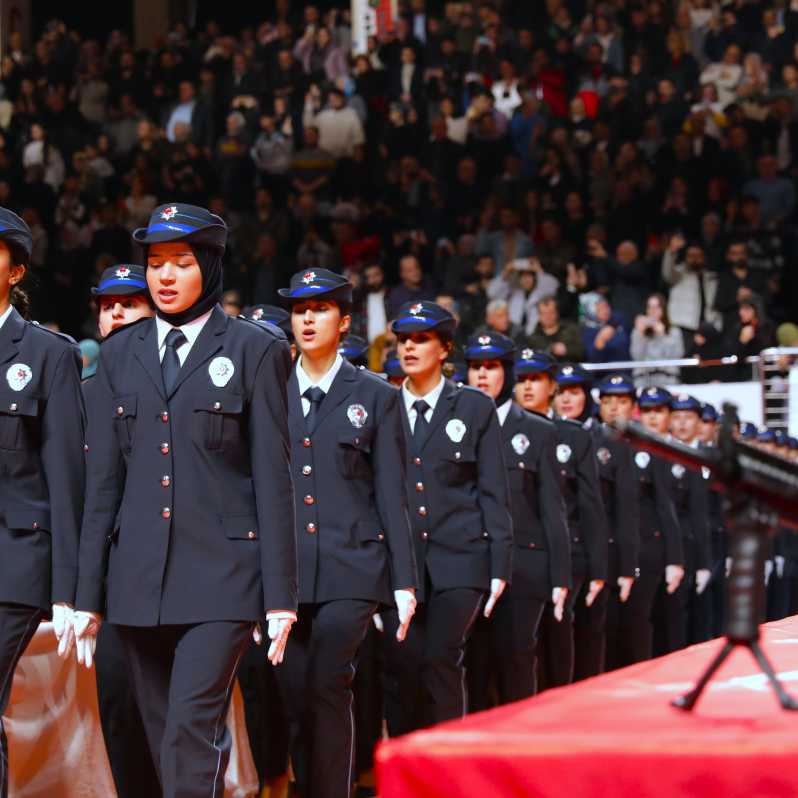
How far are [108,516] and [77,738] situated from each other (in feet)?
5.48

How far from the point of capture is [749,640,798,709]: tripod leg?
2.37 metres

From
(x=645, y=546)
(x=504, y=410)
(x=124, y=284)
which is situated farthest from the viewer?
(x=645, y=546)

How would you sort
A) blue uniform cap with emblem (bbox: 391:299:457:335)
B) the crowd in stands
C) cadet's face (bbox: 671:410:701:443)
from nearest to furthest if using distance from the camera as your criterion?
blue uniform cap with emblem (bbox: 391:299:457:335), cadet's face (bbox: 671:410:701:443), the crowd in stands

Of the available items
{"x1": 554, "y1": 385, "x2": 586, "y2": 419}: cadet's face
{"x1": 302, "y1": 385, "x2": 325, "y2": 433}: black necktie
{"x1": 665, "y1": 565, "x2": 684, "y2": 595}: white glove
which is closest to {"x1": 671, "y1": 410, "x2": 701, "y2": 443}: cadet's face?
{"x1": 665, "y1": 565, "x2": 684, "y2": 595}: white glove

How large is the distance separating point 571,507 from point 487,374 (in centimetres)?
134

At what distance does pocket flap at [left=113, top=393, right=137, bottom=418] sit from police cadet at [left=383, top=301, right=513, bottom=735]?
2.60 m

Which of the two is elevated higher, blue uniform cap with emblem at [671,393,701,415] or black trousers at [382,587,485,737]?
blue uniform cap with emblem at [671,393,701,415]

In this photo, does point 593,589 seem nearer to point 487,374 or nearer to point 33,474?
point 487,374

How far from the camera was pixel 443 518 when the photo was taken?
7.17 metres

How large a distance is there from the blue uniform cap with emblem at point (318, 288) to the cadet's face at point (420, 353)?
3.63ft

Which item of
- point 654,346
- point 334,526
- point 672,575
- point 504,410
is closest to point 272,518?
point 334,526

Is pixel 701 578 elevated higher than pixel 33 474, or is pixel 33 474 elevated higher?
pixel 33 474

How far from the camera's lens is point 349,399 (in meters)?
5.91

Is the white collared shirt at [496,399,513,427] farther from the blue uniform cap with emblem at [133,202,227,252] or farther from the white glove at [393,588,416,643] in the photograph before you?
the blue uniform cap with emblem at [133,202,227,252]
